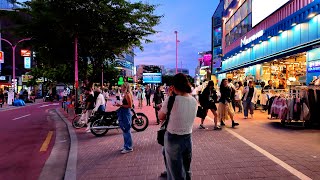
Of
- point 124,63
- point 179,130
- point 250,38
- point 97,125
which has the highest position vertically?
point 250,38

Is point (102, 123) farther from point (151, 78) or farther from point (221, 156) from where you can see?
point (151, 78)

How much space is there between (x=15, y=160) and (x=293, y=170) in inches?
249

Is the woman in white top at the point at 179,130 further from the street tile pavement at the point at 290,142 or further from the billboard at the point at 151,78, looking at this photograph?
the billboard at the point at 151,78

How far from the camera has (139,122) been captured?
1234cm

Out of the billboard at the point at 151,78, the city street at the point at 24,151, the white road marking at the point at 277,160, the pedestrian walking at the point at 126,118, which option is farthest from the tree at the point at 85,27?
the billboard at the point at 151,78

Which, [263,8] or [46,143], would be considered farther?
[263,8]

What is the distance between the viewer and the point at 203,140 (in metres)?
9.45

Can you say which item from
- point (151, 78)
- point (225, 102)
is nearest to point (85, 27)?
point (225, 102)

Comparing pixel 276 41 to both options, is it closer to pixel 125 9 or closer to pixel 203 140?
pixel 125 9

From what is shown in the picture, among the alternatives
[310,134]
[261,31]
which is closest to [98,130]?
[310,134]

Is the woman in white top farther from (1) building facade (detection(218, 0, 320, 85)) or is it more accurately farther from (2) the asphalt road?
(1) building facade (detection(218, 0, 320, 85))

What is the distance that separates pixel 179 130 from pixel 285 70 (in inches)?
757

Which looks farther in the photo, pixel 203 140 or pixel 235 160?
pixel 203 140

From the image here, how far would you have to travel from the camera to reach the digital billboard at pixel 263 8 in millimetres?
21953
